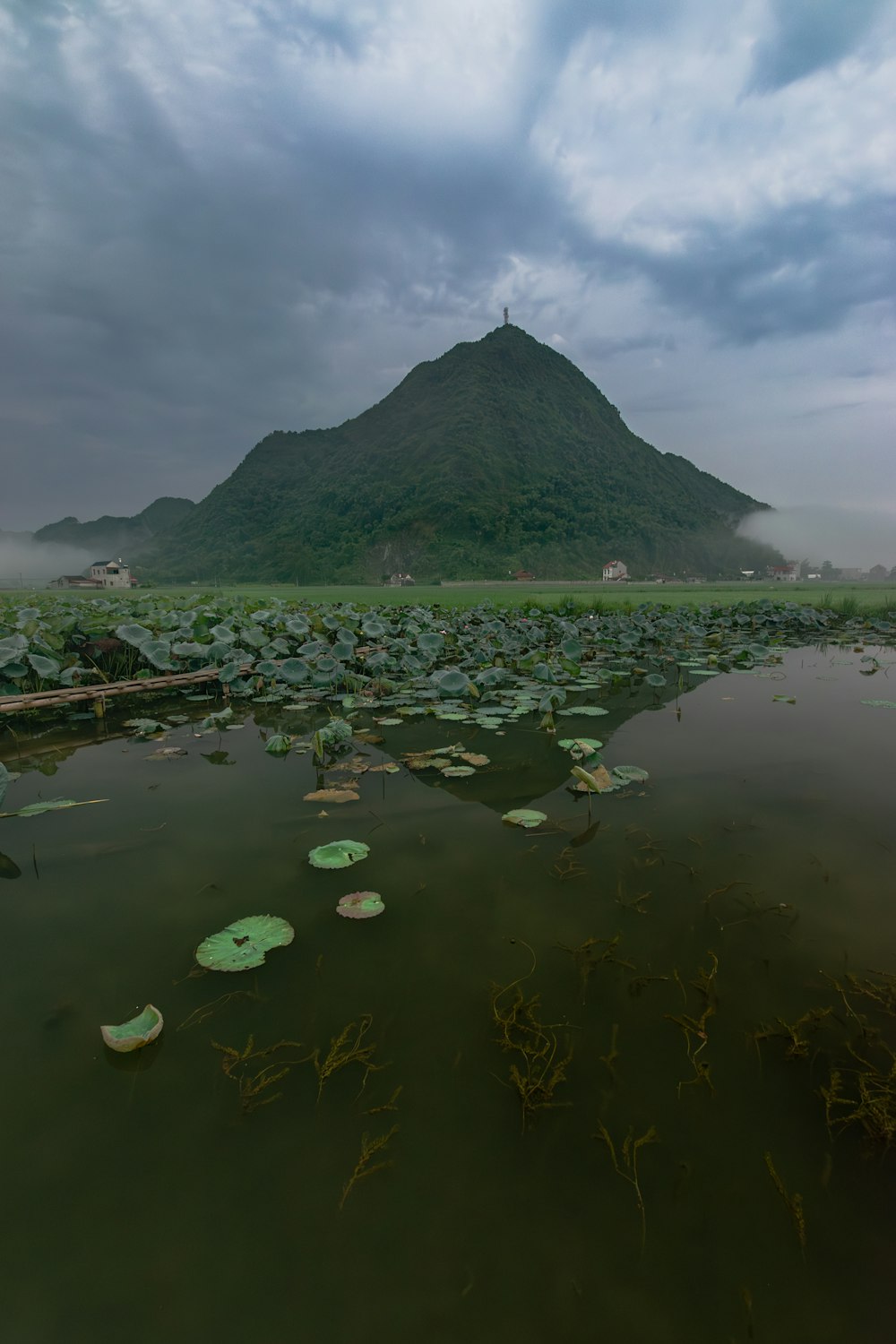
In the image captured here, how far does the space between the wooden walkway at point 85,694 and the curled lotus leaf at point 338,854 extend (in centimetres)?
333

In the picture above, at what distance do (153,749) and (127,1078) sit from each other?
114 inches

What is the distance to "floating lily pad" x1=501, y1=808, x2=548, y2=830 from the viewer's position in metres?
2.62

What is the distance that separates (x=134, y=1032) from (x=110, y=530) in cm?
21033

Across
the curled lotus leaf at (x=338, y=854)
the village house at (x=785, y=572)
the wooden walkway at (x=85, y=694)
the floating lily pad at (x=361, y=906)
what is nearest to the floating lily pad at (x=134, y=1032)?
the floating lily pad at (x=361, y=906)

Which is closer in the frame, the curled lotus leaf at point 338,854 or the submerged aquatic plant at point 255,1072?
the submerged aquatic plant at point 255,1072

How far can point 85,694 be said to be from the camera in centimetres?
467

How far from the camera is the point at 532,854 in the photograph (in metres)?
2.35

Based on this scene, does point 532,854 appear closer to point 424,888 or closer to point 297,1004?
point 424,888

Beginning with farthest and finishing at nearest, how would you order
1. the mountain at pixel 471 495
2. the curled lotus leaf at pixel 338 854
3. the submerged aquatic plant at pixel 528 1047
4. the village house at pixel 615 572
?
the mountain at pixel 471 495
the village house at pixel 615 572
the curled lotus leaf at pixel 338 854
the submerged aquatic plant at pixel 528 1047

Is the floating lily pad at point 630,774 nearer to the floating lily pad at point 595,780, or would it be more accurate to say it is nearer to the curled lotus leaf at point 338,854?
the floating lily pad at point 595,780

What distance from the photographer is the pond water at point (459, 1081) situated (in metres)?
0.96

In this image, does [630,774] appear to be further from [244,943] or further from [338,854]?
[244,943]

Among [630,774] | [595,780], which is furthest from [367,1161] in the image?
[630,774]

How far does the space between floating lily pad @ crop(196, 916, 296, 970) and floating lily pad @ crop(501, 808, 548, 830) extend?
118 cm
